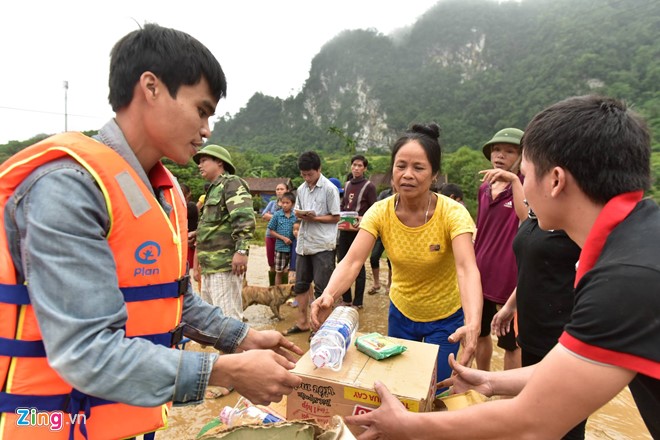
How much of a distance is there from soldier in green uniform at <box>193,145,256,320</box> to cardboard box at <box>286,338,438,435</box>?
2292 millimetres

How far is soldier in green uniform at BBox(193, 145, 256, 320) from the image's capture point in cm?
378

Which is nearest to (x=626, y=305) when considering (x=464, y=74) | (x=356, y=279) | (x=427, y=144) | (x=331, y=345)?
(x=331, y=345)

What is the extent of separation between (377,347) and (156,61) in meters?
1.48

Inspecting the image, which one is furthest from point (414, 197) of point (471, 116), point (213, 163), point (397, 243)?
point (471, 116)

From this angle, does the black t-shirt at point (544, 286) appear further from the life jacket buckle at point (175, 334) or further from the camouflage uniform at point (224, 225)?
the camouflage uniform at point (224, 225)

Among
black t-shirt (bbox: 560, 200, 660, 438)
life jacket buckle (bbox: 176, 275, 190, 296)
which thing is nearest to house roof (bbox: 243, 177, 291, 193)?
life jacket buckle (bbox: 176, 275, 190, 296)

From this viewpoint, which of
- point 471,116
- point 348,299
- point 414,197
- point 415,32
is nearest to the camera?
point 414,197

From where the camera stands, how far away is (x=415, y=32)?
109 metres

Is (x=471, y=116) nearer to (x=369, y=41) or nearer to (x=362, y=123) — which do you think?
(x=362, y=123)

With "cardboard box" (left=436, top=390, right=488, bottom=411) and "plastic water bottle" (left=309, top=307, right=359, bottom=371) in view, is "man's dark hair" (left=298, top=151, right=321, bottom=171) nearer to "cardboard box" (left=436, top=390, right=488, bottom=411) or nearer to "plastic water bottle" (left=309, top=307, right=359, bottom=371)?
"plastic water bottle" (left=309, top=307, right=359, bottom=371)

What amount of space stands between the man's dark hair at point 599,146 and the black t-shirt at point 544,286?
1.17 metres

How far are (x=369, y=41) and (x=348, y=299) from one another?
130m

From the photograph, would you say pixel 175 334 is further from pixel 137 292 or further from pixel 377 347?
pixel 377 347

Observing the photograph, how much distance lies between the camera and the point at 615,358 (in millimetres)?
991
